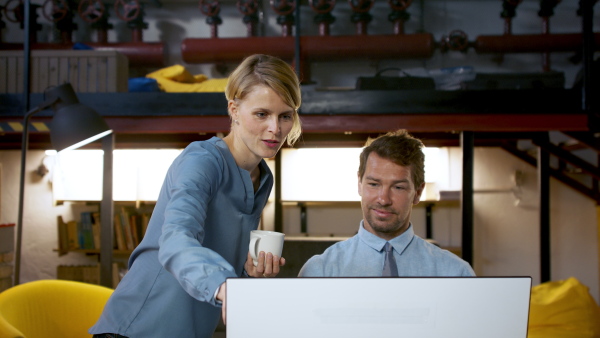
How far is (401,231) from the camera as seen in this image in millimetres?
1577

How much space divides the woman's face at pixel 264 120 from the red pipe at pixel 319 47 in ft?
12.3

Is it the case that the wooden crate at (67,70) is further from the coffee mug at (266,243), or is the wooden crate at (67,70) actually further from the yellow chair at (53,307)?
the coffee mug at (266,243)

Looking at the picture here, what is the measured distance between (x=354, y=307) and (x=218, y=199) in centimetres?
59

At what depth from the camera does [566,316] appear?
10.9 feet

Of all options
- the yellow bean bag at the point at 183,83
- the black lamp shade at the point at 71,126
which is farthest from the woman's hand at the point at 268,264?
the yellow bean bag at the point at 183,83

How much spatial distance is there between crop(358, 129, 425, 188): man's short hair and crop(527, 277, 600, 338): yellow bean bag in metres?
2.15

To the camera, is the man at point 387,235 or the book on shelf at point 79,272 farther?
the book on shelf at point 79,272

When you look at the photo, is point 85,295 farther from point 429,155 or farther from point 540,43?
point 540,43

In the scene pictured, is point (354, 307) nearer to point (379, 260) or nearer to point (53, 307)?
point (379, 260)

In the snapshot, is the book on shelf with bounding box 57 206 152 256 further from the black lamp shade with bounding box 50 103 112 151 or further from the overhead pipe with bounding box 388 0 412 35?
the overhead pipe with bounding box 388 0 412 35

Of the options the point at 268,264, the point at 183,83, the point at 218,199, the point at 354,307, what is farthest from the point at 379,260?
the point at 183,83

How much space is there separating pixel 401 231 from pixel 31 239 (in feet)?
15.7

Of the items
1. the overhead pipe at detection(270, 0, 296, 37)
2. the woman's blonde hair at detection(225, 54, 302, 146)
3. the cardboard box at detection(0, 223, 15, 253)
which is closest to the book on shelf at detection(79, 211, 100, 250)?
the cardboard box at detection(0, 223, 15, 253)

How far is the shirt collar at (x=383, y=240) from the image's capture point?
1.54 meters
